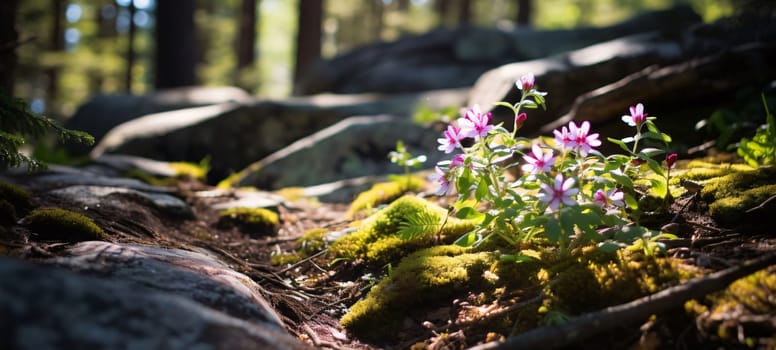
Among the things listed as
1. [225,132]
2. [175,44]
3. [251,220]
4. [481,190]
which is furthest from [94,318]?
[175,44]

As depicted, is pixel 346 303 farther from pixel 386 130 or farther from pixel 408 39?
pixel 408 39

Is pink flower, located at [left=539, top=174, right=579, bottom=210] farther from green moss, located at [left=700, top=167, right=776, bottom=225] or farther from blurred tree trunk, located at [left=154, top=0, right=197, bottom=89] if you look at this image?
blurred tree trunk, located at [left=154, top=0, right=197, bottom=89]

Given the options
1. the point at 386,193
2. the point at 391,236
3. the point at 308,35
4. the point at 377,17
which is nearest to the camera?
the point at 391,236

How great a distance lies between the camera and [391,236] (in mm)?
3613

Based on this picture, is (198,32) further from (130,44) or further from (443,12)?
(443,12)

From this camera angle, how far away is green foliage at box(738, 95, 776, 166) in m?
3.31

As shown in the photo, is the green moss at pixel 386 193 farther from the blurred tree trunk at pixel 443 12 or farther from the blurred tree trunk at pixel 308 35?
the blurred tree trunk at pixel 443 12

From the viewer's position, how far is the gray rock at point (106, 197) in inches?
149

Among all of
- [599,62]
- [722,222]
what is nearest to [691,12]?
[599,62]

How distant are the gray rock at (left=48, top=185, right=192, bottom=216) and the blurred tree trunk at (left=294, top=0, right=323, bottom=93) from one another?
1097cm

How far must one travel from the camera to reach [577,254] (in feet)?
8.93

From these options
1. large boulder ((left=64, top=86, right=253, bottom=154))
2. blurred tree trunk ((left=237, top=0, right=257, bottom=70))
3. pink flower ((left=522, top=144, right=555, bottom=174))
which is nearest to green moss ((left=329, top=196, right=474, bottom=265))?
pink flower ((left=522, top=144, right=555, bottom=174))

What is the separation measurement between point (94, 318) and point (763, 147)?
4011mm

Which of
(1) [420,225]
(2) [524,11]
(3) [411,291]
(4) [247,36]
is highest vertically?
(2) [524,11]
